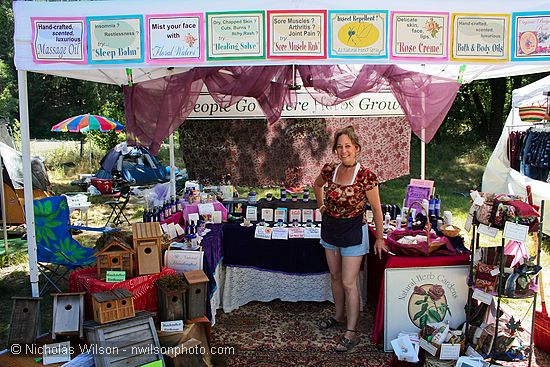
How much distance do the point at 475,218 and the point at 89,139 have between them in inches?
520

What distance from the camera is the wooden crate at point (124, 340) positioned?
8.43ft

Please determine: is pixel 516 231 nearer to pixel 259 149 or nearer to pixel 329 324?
pixel 329 324

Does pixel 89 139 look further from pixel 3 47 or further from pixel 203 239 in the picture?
pixel 3 47

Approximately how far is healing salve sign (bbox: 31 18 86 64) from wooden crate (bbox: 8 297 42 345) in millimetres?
1563

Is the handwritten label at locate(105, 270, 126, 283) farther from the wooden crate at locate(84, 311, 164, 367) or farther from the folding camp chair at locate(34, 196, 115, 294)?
the folding camp chair at locate(34, 196, 115, 294)

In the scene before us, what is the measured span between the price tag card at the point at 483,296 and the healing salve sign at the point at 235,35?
2.05m

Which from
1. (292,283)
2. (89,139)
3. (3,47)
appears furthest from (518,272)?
(3,47)

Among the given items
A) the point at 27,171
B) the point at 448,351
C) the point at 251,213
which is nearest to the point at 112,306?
the point at 27,171

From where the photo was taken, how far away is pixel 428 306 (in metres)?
3.43

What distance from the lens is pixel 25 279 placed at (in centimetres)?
500

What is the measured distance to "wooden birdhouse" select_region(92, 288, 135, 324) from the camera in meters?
2.71

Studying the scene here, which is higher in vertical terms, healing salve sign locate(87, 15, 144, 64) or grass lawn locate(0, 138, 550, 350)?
healing salve sign locate(87, 15, 144, 64)

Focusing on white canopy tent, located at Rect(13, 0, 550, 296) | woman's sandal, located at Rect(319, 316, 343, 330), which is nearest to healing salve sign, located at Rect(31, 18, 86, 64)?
white canopy tent, located at Rect(13, 0, 550, 296)

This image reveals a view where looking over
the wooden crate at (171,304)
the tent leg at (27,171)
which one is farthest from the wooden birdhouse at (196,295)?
the tent leg at (27,171)
